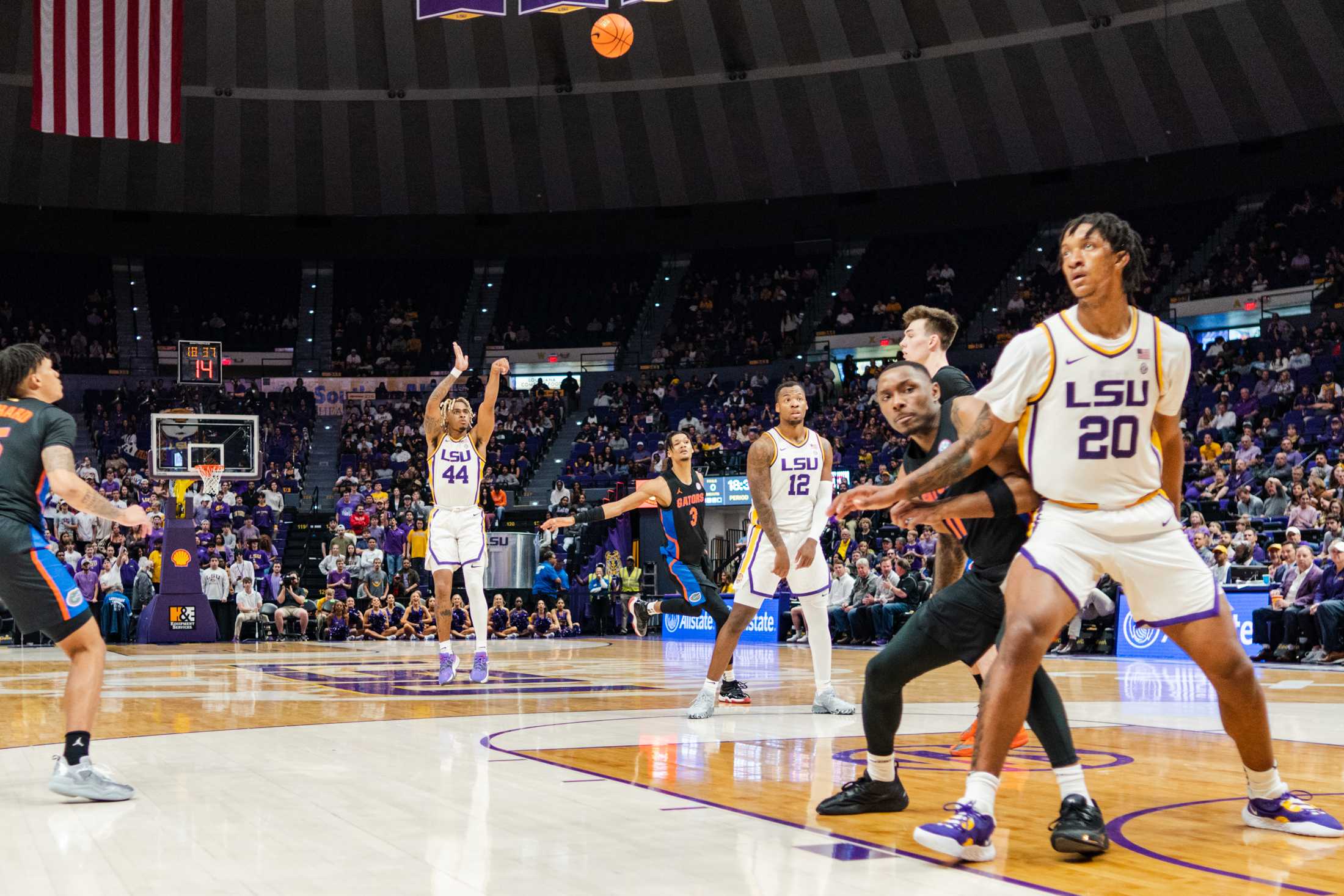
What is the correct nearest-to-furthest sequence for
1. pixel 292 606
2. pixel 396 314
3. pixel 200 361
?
pixel 292 606, pixel 200 361, pixel 396 314

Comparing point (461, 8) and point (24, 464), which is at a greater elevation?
point (461, 8)

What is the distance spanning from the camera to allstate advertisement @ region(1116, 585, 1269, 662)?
1540 centimetres

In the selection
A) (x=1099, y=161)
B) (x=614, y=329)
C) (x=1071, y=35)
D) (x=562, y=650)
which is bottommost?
(x=562, y=650)

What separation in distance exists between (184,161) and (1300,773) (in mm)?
33297

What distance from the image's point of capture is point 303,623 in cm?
2170

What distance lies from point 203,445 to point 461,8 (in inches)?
360

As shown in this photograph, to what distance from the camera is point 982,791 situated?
3984 mm

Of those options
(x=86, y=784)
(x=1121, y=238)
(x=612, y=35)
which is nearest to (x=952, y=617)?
(x=1121, y=238)

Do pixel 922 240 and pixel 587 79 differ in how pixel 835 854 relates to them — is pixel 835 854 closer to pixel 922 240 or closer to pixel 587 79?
pixel 587 79

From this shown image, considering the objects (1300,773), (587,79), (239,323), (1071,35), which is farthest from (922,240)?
(1300,773)

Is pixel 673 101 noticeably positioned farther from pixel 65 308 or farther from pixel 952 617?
pixel 952 617

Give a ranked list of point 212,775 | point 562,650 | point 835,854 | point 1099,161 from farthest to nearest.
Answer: point 1099,161 < point 562,650 < point 212,775 < point 835,854

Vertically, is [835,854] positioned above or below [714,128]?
below

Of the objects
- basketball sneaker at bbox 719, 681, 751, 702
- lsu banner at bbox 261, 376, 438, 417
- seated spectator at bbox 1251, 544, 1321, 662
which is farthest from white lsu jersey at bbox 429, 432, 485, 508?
lsu banner at bbox 261, 376, 438, 417
